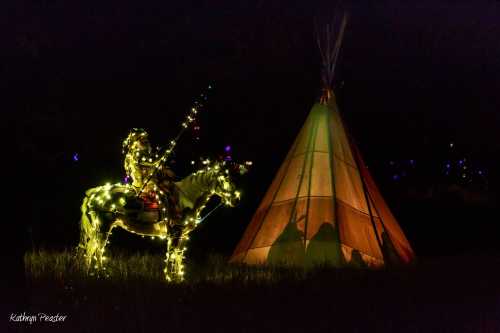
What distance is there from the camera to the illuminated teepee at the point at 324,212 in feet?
34.3

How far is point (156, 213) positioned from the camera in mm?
8828

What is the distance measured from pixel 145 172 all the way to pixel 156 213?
0.52 metres

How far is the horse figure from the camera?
8.77 m

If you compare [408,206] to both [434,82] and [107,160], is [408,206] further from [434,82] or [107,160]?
[107,160]

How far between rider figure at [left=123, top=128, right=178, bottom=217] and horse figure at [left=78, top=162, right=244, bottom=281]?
3.5 inches

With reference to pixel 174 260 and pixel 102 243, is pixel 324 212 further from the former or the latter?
pixel 102 243

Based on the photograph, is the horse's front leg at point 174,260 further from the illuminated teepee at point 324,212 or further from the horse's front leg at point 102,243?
the illuminated teepee at point 324,212

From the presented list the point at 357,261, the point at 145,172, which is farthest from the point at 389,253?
the point at 145,172

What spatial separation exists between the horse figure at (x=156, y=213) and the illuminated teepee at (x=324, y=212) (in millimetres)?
1991

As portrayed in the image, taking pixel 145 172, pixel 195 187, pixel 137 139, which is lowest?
pixel 195 187

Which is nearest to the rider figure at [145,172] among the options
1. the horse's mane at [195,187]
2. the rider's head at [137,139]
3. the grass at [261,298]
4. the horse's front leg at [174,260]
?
the rider's head at [137,139]

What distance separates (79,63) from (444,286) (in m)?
9.11

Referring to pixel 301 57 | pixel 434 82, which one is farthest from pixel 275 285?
pixel 434 82

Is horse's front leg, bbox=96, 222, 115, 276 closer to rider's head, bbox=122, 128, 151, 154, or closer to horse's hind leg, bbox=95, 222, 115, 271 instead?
horse's hind leg, bbox=95, 222, 115, 271
